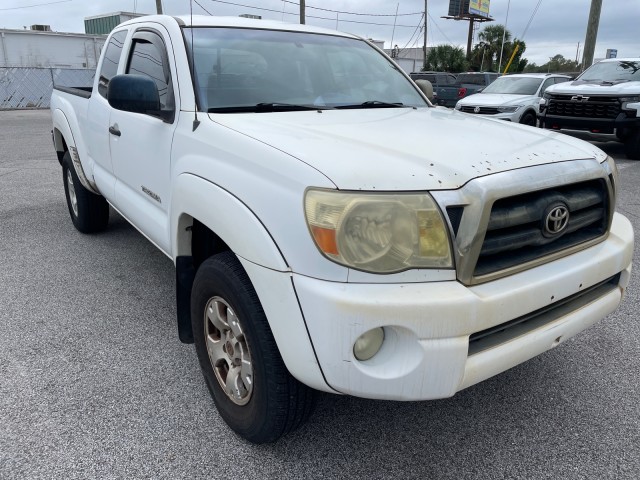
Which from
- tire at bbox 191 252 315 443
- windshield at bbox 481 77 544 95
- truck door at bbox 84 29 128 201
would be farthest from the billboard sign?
tire at bbox 191 252 315 443

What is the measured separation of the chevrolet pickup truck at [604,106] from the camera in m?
9.85

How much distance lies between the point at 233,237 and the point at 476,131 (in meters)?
1.24

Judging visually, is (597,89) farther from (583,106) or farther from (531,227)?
(531,227)

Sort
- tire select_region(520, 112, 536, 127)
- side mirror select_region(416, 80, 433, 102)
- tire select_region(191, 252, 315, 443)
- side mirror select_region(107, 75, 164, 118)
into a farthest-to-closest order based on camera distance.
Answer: tire select_region(520, 112, 536, 127), side mirror select_region(416, 80, 433, 102), side mirror select_region(107, 75, 164, 118), tire select_region(191, 252, 315, 443)

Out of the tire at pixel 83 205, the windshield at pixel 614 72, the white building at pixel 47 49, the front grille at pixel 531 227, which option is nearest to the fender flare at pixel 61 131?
the tire at pixel 83 205

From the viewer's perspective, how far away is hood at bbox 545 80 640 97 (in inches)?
389

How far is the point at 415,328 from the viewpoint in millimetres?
1735

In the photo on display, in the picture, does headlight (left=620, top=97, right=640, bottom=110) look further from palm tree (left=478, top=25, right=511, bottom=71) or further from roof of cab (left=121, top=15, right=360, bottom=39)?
palm tree (left=478, top=25, right=511, bottom=71)

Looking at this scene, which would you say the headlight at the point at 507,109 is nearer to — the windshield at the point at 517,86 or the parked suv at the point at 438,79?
the windshield at the point at 517,86

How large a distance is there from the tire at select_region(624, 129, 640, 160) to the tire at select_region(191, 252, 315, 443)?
1014 centimetres

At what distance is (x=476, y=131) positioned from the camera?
2.48 m

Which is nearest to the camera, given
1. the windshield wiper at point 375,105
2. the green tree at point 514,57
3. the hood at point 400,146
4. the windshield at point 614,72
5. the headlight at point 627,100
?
the hood at point 400,146

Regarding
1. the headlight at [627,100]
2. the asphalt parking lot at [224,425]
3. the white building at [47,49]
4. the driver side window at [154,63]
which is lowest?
the asphalt parking lot at [224,425]

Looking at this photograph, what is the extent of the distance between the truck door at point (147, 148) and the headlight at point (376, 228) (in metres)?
1.28
